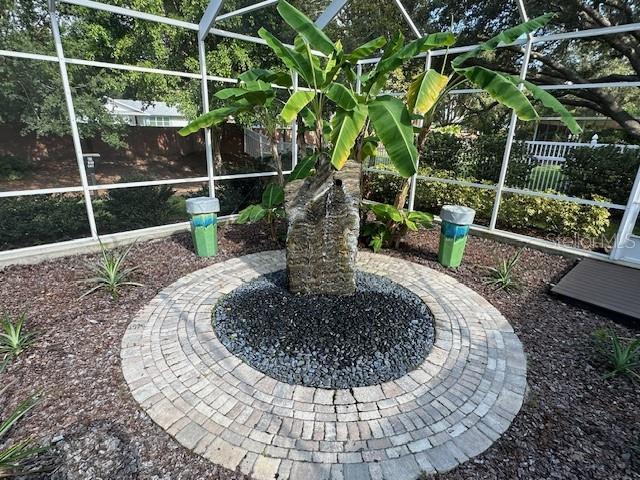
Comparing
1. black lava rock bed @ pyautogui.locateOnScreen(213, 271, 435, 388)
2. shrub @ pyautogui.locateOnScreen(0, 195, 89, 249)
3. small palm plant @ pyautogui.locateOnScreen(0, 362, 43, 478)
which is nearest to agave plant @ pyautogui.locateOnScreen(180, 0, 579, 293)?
black lava rock bed @ pyautogui.locateOnScreen(213, 271, 435, 388)

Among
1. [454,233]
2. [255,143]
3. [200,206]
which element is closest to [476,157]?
[454,233]

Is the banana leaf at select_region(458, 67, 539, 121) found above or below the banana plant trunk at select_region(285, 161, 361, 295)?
above

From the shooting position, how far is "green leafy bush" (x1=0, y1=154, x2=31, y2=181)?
8.56m

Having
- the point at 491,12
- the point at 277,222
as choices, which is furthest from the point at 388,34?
the point at 277,222

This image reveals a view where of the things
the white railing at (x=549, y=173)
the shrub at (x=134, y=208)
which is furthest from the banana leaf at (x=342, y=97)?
the white railing at (x=549, y=173)

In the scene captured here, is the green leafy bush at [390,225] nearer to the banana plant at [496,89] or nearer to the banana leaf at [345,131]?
the banana plant at [496,89]

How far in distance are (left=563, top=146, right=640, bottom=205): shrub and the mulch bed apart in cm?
358

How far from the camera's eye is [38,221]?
5367 mm

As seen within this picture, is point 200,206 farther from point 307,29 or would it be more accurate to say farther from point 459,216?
point 459,216

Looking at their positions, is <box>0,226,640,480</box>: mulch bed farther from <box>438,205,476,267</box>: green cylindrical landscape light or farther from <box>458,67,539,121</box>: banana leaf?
<box>458,67,539,121</box>: banana leaf

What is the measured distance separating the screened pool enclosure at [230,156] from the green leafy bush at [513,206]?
0.02 meters

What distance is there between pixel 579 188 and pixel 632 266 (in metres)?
2.86

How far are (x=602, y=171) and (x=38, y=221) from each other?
402 inches

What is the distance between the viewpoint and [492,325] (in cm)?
353
